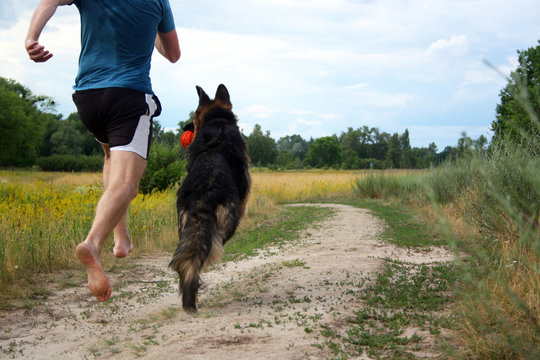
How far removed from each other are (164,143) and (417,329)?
1334 centimetres

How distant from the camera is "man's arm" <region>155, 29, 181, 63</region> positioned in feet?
14.1

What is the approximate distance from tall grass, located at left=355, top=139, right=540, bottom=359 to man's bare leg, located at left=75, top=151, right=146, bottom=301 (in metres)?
2.32

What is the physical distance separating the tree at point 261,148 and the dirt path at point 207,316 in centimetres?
8907

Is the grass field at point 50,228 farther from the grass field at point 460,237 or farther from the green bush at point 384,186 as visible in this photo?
the green bush at point 384,186

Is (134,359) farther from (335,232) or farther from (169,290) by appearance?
(335,232)

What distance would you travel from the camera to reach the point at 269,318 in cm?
415

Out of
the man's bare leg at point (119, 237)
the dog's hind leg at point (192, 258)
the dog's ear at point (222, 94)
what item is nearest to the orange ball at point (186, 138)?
the dog's ear at point (222, 94)

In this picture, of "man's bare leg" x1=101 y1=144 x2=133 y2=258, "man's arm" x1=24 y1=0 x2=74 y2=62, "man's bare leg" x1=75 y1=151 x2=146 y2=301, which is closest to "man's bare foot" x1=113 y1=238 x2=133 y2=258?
"man's bare leg" x1=101 y1=144 x2=133 y2=258

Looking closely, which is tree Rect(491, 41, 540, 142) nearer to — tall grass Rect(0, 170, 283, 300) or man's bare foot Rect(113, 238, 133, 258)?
man's bare foot Rect(113, 238, 133, 258)

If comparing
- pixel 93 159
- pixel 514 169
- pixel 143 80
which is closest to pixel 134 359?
pixel 143 80

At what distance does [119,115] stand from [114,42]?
2.10 feet

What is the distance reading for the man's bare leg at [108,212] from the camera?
3.31m

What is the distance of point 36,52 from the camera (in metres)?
3.22

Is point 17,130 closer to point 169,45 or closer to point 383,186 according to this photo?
point 383,186
